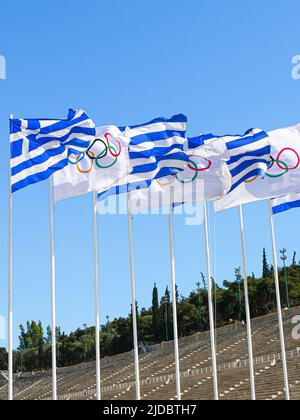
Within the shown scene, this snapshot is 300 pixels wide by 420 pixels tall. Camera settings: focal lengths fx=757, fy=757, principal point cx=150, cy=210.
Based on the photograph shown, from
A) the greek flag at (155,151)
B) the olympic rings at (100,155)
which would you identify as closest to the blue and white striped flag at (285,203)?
the greek flag at (155,151)

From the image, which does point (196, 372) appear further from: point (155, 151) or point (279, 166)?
point (155, 151)

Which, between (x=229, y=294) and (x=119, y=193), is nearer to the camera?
(x=119, y=193)

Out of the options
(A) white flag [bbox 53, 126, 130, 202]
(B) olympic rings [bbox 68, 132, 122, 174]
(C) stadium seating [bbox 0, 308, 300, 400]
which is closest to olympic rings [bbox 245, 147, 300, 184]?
(A) white flag [bbox 53, 126, 130, 202]

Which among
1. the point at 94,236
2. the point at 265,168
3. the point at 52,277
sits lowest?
the point at 52,277

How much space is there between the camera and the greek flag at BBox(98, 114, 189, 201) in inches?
905

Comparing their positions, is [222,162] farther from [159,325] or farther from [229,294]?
[159,325]

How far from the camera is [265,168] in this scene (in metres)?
23.8

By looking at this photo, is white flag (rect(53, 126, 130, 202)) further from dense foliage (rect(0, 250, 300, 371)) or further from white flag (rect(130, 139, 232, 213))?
dense foliage (rect(0, 250, 300, 371))

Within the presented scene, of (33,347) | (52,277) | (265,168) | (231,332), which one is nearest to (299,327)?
(231,332)

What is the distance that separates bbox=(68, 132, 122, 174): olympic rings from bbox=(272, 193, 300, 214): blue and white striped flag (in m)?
6.61

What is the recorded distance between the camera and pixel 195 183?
23.7m

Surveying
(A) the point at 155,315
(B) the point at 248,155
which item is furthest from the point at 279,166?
(A) the point at 155,315

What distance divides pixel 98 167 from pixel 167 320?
57440 mm

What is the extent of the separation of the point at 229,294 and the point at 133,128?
51002mm
